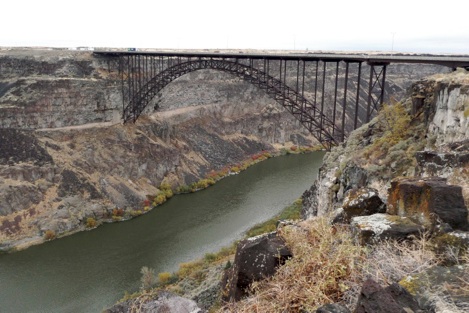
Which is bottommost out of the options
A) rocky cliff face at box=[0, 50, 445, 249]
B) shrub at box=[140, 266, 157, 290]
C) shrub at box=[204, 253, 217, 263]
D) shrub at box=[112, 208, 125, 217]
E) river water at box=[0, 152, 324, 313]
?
river water at box=[0, 152, 324, 313]

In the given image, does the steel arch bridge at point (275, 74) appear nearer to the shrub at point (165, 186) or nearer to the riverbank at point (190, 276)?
the riverbank at point (190, 276)

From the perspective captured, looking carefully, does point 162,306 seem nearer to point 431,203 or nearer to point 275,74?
point 431,203

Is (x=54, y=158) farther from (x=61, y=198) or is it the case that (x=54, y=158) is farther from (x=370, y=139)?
(x=370, y=139)

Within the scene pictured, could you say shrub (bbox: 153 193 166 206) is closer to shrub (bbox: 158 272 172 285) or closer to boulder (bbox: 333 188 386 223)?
shrub (bbox: 158 272 172 285)

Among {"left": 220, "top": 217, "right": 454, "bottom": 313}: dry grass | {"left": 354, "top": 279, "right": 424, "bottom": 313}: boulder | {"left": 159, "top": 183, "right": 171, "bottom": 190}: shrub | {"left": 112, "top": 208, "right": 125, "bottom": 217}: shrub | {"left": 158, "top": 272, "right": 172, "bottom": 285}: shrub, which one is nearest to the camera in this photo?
{"left": 354, "top": 279, "right": 424, "bottom": 313}: boulder

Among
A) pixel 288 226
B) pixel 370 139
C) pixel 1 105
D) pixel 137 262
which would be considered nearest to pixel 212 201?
pixel 137 262

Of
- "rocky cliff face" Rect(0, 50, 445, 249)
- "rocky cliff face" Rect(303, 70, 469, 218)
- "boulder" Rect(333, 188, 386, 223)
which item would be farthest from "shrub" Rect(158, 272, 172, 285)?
"boulder" Rect(333, 188, 386, 223)
